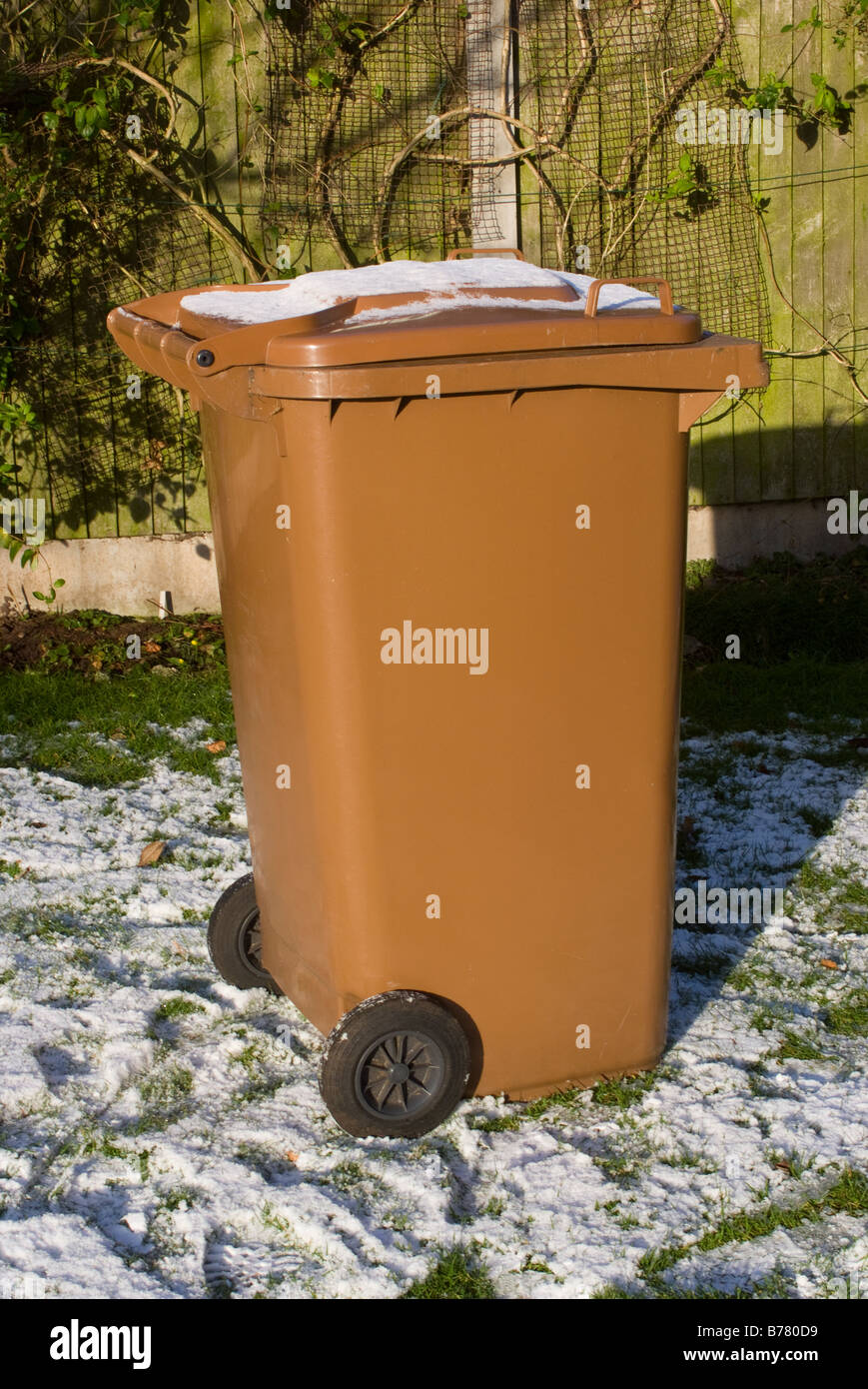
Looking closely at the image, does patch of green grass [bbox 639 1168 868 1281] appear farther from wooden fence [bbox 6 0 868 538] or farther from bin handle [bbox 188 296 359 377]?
wooden fence [bbox 6 0 868 538]

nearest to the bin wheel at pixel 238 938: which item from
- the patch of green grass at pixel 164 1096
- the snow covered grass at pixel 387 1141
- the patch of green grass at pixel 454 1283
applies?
the snow covered grass at pixel 387 1141

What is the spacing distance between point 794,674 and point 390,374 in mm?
3631

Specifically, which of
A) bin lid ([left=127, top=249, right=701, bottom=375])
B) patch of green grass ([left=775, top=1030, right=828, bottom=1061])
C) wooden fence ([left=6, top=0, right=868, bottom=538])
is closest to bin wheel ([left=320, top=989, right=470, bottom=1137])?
patch of green grass ([left=775, top=1030, right=828, bottom=1061])

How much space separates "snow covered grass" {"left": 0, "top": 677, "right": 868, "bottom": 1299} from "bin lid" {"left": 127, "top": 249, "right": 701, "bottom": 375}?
1.53m

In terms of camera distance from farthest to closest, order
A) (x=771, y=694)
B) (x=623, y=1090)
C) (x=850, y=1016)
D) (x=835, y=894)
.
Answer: (x=771, y=694)
(x=835, y=894)
(x=850, y=1016)
(x=623, y=1090)

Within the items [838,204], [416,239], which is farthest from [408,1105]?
[838,204]

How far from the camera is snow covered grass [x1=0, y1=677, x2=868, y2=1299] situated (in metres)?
2.18

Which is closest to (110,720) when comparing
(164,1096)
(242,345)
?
(164,1096)

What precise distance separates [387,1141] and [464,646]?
1.02 m

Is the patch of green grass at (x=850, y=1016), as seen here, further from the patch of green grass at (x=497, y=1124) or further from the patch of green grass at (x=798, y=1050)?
the patch of green grass at (x=497, y=1124)

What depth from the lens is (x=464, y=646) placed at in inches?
93.7

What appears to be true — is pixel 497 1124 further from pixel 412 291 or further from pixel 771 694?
pixel 771 694

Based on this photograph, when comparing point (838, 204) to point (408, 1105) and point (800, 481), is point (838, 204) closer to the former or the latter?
point (800, 481)

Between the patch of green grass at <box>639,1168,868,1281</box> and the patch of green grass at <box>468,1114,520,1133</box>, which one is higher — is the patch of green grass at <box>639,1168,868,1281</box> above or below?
below
